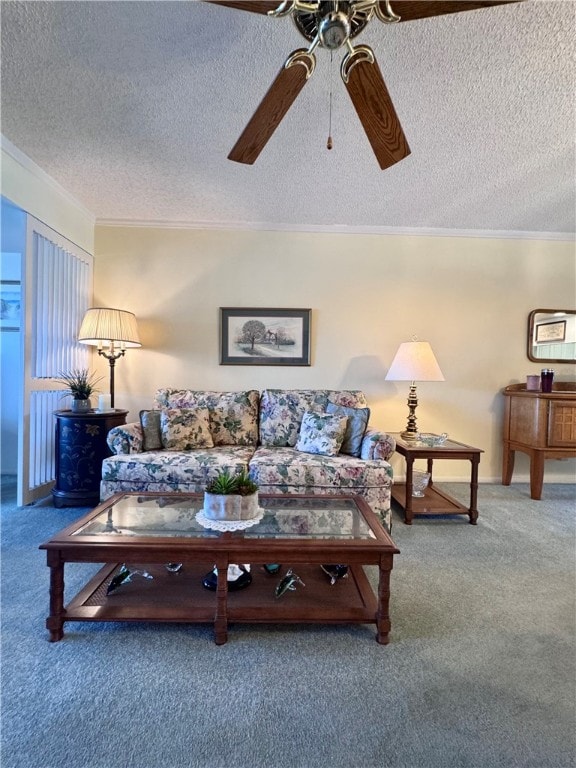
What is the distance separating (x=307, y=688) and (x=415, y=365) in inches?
91.0

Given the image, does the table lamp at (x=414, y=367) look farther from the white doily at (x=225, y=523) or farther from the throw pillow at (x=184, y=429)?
the white doily at (x=225, y=523)

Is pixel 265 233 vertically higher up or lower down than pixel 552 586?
higher up

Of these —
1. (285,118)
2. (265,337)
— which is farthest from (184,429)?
(285,118)

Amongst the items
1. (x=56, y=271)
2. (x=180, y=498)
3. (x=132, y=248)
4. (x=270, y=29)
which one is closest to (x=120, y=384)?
(x=56, y=271)

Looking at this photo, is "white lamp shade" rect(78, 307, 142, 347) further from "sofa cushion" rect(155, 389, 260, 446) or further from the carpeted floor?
the carpeted floor

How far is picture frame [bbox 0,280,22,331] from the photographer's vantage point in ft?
10.7

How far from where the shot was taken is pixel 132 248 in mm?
3408

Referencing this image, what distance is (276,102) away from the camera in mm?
1403

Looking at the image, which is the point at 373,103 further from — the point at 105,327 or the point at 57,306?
the point at 57,306

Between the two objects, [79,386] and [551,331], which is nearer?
[79,386]

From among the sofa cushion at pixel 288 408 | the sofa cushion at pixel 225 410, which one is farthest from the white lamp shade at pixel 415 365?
the sofa cushion at pixel 225 410

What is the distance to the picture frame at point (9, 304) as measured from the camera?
3254 millimetres

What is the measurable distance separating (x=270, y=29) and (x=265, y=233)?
196cm

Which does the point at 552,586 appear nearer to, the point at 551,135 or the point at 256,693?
the point at 256,693
